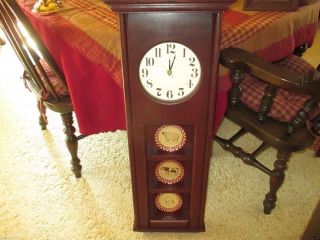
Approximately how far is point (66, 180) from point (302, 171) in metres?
1.17

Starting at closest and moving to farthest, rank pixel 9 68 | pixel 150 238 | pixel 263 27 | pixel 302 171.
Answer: pixel 263 27 → pixel 150 238 → pixel 302 171 → pixel 9 68

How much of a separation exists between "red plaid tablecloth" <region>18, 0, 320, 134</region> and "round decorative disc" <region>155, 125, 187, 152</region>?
0.21 m

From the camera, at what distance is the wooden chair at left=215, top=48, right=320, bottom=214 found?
38.4 inches

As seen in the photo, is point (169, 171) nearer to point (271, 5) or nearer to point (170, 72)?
point (170, 72)

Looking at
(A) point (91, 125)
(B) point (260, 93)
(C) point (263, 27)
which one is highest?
(C) point (263, 27)

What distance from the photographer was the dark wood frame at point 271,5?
1.25 metres

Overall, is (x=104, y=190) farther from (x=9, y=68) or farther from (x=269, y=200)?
(x=9, y=68)

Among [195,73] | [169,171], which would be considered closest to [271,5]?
[195,73]

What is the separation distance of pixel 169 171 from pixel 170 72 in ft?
1.30

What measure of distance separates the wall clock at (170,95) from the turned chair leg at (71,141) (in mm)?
422

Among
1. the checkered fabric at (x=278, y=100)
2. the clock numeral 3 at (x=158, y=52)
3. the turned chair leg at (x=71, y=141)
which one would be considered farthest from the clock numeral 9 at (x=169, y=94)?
the turned chair leg at (x=71, y=141)

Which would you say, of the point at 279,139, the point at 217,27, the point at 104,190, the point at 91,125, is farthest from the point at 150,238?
the point at 217,27

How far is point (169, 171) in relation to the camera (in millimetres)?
1107

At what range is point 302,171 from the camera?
158 cm
